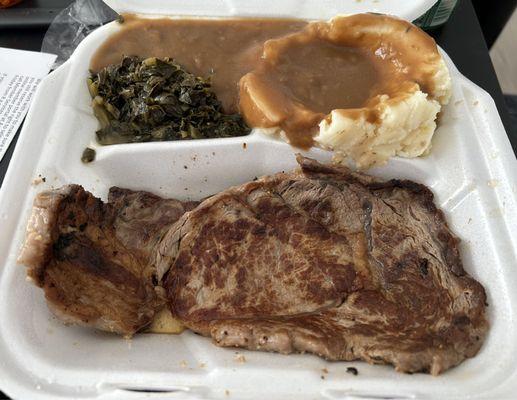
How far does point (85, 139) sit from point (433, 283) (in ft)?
6.11

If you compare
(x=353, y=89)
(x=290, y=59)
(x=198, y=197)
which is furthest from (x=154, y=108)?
A: (x=353, y=89)

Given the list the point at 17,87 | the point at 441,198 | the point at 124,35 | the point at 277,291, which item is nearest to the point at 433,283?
the point at 441,198

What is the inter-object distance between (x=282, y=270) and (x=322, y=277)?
0.18 meters

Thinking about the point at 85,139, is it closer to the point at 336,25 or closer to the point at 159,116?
the point at 159,116

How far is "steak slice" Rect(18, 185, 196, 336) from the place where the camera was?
5.66ft

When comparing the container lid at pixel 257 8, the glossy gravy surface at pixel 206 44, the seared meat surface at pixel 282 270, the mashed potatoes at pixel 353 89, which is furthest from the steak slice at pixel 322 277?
the container lid at pixel 257 8

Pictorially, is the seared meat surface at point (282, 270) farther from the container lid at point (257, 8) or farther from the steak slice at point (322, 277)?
the container lid at point (257, 8)

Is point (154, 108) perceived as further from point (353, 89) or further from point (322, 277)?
point (322, 277)

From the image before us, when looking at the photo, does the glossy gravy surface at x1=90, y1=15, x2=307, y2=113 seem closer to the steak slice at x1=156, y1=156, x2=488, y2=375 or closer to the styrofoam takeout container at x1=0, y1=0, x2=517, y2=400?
the styrofoam takeout container at x1=0, y1=0, x2=517, y2=400

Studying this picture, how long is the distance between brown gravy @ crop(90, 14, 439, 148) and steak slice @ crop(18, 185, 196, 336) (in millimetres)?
899

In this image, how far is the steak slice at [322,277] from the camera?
1.86 m

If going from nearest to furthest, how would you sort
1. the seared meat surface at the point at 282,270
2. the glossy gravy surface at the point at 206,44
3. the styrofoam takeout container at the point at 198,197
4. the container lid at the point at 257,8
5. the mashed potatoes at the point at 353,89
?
the styrofoam takeout container at the point at 198,197
the seared meat surface at the point at 282,270
the mashed potatoes at the point at 353,89
the glossy gravy surface at the point at 206,44
the container lid at the point at 257,8

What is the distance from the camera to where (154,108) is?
2.44 m

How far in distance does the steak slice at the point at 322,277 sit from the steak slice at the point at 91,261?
13cm
